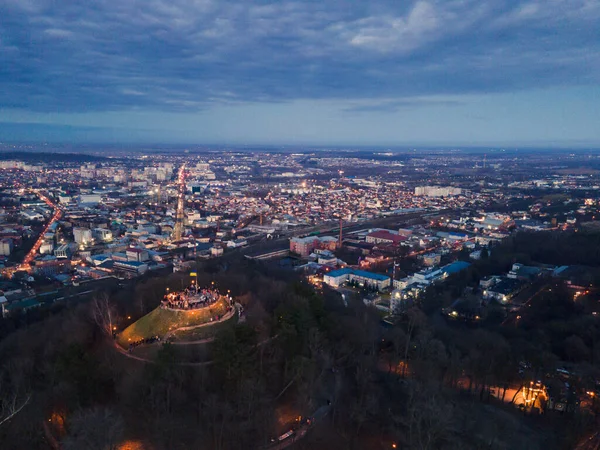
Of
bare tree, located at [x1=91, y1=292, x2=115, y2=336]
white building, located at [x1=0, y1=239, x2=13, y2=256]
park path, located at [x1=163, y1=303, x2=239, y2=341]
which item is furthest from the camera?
white building, located at [x1=0, y1=239, x2=13, y2=256]

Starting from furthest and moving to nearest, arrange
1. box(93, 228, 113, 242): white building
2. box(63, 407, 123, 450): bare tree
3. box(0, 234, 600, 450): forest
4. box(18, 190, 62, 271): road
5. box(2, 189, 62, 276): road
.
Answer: box(93, 228, 113, 242): white building, box(18, 190, 62, 271): road, box(2, 189, 62, 276): road, box(0, 234, 600, 450): forest, box(63, 407, 123, 450): bare tree

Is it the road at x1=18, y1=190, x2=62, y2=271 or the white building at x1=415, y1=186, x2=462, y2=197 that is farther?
the white building at x1=415, y1=186, x2=462, y2=197

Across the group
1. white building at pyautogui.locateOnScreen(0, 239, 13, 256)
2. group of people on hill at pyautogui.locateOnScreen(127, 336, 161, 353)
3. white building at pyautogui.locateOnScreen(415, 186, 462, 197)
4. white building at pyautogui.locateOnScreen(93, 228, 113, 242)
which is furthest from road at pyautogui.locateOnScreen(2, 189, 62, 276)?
white building at pyautogui.locateOnScreen(415, 186, 462, 197)

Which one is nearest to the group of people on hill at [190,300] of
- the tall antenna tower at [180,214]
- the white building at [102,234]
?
the tall antenna tower at [180,214]

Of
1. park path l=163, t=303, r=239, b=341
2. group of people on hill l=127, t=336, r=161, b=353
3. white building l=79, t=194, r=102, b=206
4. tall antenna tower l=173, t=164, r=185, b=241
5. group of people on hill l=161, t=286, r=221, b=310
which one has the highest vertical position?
group of people on hill l=161, t=286, r=221, b=310

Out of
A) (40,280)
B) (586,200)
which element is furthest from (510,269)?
(586,200)

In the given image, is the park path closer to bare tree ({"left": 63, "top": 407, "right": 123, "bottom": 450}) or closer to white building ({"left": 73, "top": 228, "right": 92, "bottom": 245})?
bare tree ({"left": 63, "top": 407, "right": 123, "bottom": 450})

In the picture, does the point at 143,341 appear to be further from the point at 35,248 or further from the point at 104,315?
the point at 35,248
